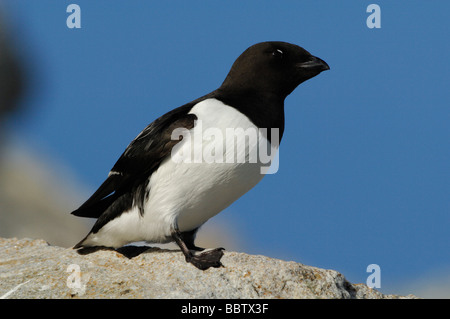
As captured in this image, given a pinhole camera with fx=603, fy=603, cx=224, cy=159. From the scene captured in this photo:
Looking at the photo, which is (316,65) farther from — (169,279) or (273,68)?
(169,279)

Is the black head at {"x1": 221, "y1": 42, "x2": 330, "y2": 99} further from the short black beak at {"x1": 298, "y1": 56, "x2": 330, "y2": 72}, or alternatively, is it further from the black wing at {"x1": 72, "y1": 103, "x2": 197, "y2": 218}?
the black wing at {"x1": 72, "y1": 103, "x2": 197, "y2": 218}

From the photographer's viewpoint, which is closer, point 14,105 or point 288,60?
point 288,60

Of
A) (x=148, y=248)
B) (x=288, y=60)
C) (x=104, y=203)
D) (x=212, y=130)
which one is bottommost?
(x=148, y=248)

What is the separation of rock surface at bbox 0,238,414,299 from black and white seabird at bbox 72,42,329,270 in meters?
0.19

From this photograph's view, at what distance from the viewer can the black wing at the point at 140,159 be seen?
518cm

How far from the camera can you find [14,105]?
1670 cm

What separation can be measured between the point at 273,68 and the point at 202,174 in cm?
130

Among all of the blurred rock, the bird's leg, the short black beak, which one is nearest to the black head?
the short black beak

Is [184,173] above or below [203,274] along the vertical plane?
above

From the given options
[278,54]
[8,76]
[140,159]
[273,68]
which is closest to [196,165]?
[140,159]
